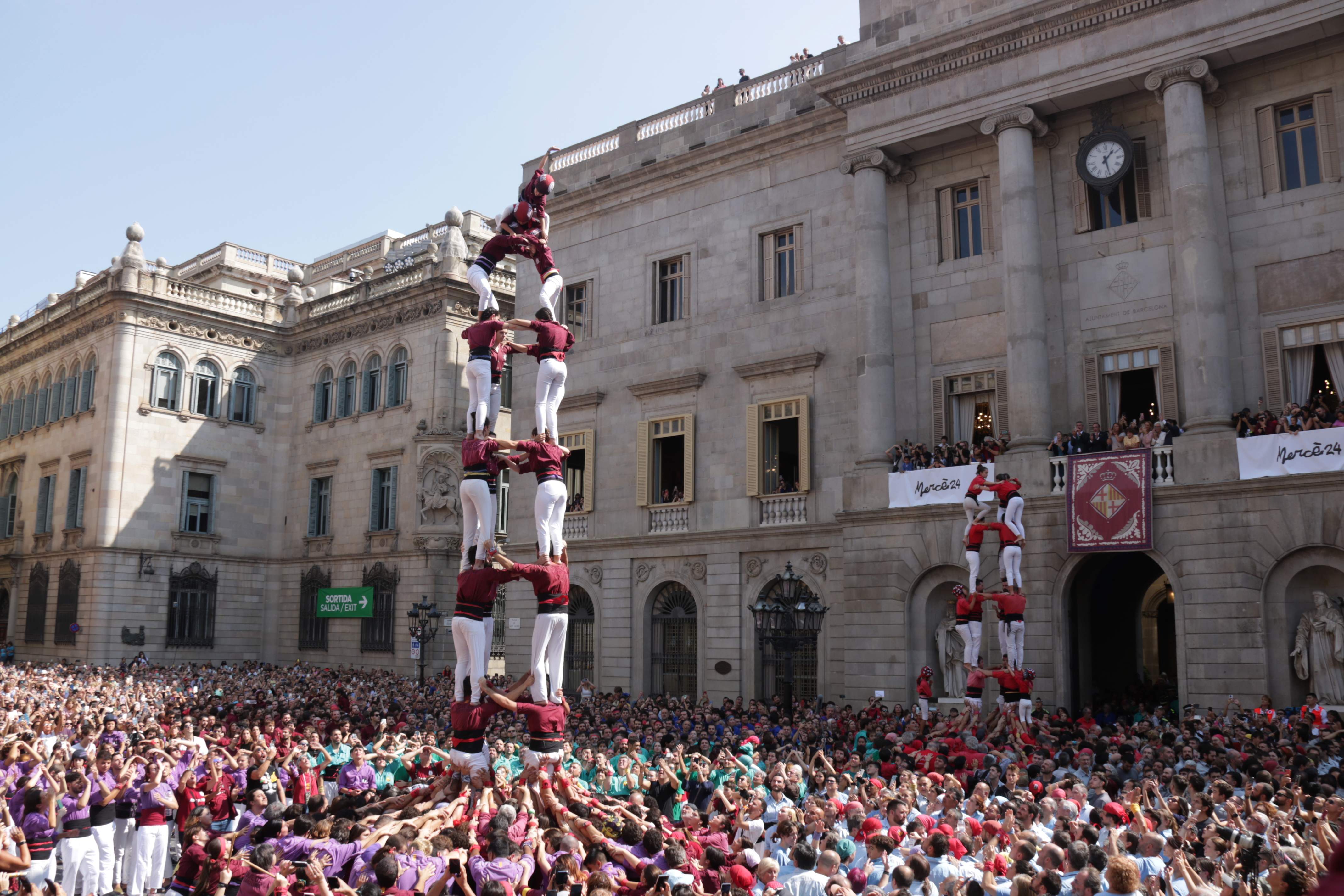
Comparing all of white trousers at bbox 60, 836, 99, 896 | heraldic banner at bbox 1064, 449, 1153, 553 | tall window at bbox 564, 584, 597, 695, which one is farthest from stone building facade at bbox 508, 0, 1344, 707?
white trousers at bbox 60, 836, 99, 896

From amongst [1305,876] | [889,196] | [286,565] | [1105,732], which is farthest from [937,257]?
[286,565]

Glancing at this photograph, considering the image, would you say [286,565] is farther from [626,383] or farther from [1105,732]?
[1105,732]

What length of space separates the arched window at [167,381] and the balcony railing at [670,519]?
23551mm

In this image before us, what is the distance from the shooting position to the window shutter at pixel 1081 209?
87.6 feet

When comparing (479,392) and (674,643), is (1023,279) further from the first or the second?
(479,392)

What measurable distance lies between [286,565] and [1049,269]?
111 ft

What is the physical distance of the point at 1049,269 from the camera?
26906 mm

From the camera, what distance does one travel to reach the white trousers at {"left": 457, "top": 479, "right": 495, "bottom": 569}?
15.0 meters

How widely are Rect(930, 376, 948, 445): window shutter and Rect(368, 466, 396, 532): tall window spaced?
2251 centimetres

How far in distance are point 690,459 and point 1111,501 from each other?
1239 centimetres

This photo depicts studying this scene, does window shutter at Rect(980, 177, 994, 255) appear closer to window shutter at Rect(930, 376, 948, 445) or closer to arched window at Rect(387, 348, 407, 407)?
window shutter at Rect(930, 376, 948, 445)

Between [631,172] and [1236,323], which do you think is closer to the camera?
[1236,323]

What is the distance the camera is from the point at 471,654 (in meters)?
14.8

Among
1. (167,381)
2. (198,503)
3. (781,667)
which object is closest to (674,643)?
(781,667)
